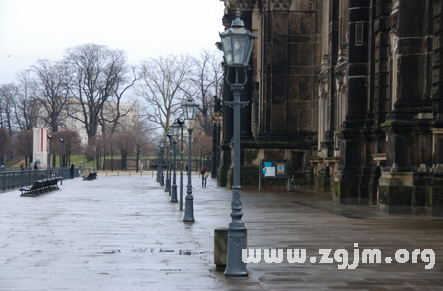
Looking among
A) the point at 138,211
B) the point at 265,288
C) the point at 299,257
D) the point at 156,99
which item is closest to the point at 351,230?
the point at 299,257

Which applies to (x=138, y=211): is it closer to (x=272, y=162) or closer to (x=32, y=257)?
(x=32, y=257)

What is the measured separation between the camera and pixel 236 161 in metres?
12.3

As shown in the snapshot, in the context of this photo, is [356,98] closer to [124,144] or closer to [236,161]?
[236,161]

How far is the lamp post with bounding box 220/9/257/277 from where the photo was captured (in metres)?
11.8

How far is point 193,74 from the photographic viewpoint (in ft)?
337

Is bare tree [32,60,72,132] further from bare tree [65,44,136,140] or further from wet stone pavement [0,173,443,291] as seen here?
wet stone pavement [0,173,443,291]

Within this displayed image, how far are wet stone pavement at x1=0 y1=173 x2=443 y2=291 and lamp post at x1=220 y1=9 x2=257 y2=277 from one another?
0.27 meters

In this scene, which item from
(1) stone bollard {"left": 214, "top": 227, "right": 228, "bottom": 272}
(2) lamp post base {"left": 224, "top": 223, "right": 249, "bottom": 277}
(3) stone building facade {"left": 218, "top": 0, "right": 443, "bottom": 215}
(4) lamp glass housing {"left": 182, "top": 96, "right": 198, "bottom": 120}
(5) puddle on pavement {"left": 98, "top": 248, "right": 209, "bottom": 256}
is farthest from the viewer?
(4) lamp glass housing {"left": 182, "top": 96, "right": 198, "bottom": 120}

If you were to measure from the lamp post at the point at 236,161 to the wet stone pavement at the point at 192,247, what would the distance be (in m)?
0.27

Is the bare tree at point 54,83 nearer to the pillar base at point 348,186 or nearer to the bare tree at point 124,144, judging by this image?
the bare tree at point 124,144

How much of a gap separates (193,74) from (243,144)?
60008 mm

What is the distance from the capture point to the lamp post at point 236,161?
463 inches

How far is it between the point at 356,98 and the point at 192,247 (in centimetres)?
1534

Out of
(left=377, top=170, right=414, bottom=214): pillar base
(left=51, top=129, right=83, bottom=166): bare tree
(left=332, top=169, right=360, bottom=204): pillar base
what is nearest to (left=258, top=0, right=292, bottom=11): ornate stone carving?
(left=332, top=169, right=360, bottom=204): pillar base
